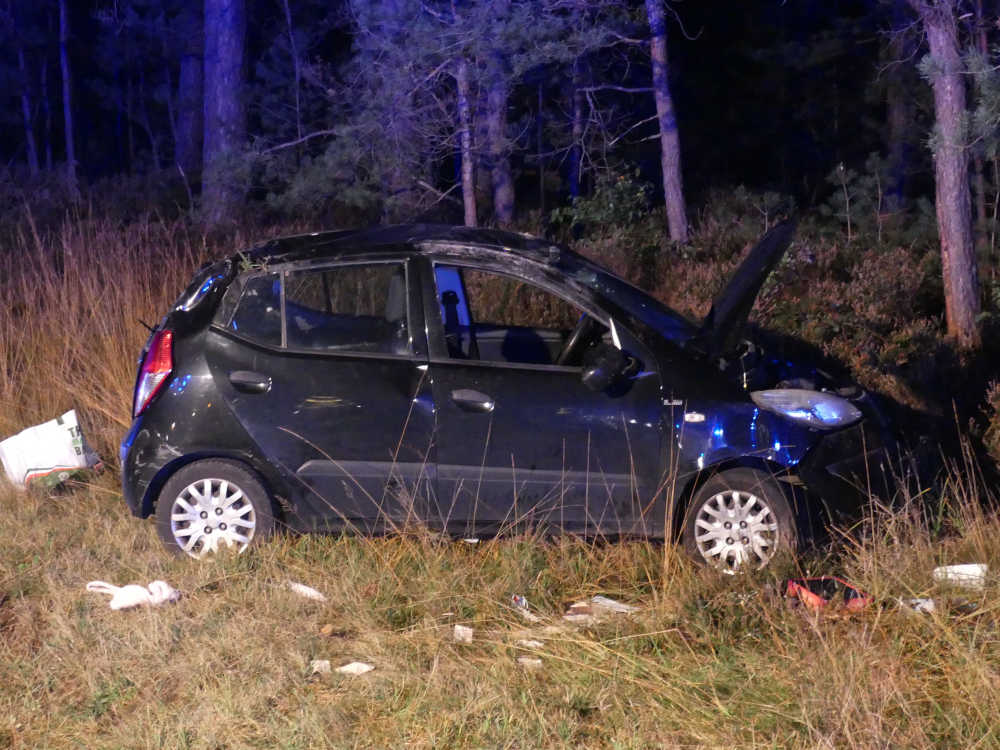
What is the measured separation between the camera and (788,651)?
457 cm

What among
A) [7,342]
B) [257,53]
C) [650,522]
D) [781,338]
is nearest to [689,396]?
[650,522]

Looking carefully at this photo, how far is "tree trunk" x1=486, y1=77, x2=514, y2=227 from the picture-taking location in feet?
47.9

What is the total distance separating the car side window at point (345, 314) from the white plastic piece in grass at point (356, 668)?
172cm

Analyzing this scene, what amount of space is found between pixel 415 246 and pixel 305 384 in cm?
90

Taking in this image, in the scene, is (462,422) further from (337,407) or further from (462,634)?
(462,634)

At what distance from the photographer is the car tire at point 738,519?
18.6ft

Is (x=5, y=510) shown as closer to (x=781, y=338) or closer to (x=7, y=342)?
(x=7, y=342)

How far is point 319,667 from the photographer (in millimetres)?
4742

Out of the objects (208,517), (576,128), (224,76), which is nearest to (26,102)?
(224,76)

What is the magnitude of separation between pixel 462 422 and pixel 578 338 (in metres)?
0.89

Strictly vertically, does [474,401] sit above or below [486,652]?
above

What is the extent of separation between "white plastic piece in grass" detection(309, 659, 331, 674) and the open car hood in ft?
8.00

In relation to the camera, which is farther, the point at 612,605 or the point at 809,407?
the point at 809,407

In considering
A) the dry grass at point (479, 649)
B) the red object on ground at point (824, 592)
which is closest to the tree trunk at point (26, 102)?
the dry grass at point (479, 649)
